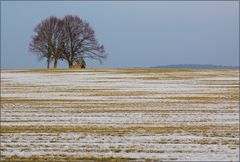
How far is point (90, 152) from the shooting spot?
1409 cm

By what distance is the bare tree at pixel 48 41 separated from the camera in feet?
298

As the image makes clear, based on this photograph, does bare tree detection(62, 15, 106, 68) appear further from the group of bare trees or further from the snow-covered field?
the snow-covered field

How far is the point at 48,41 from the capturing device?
92250 millimetres

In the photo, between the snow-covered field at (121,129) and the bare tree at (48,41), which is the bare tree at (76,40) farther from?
the snow-covered field at (121,129)

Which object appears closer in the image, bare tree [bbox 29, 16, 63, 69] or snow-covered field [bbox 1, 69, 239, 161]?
snow-covered field [bbox 1, 69, 239, 161]

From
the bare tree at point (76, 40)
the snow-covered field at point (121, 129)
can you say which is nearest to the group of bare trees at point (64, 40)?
the bare tree at point (76, 40)

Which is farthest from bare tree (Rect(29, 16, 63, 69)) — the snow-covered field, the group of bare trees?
the snow-covered field

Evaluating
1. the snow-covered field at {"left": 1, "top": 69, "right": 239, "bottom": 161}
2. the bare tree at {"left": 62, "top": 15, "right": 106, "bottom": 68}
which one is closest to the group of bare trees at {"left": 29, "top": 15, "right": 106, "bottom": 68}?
the bare tree at {"left": 62, "top": 15, "right": 106, "bottom": 68}

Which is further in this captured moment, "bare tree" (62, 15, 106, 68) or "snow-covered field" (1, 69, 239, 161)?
"bare tree" (62, 15, 106, 68)

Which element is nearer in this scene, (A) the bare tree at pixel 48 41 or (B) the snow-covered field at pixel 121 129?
(B) the snow-covered field at pixel 121 129

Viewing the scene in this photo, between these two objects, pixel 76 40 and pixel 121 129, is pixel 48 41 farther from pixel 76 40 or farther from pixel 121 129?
pixel 121 129

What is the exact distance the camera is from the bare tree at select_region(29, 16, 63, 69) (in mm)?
90938

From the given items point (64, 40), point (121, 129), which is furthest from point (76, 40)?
point (121, 129)

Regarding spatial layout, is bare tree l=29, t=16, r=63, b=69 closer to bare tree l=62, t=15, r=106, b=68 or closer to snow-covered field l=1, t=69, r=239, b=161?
bare tree l=62, t=15, r=106, b=68
